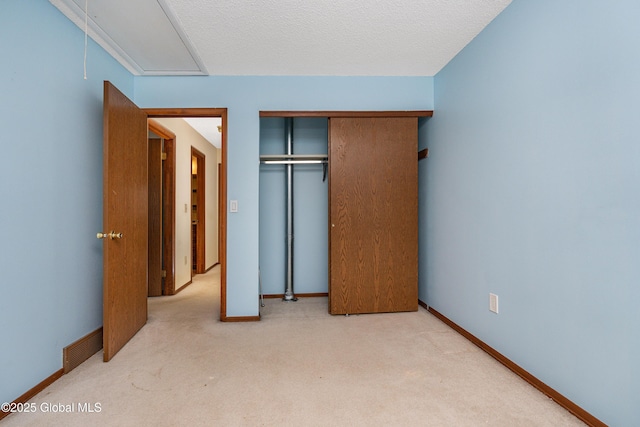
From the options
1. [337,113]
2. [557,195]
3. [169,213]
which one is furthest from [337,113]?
[169,213]

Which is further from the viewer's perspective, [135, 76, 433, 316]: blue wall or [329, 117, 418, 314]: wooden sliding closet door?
[329, 117, 418, 314]: wooden sliding closet door

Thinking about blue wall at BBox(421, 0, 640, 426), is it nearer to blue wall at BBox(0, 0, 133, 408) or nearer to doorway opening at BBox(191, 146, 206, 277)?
blue wall at BBox(0, 0, 133, 408)

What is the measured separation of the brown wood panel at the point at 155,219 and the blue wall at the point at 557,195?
3432 mm

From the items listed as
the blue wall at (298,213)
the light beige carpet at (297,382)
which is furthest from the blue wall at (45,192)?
the blue wall at (298,213)

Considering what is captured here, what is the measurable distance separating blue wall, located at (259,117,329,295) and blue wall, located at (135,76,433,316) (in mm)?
714

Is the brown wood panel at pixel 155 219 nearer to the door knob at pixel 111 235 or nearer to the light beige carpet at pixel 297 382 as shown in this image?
the light beige carpet at pixel 297 382

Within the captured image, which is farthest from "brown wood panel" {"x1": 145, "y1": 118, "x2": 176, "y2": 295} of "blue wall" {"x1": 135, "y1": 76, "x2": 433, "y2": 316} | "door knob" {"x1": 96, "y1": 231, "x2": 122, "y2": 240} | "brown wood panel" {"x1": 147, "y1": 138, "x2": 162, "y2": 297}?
"door knob" {"x1": 96, "y1": 231, "x2": 122, "y2": 240}

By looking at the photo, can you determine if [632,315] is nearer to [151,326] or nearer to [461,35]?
[461,35]

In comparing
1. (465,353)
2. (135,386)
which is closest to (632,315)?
(465,353)

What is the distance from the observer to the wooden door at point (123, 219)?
6.74ft

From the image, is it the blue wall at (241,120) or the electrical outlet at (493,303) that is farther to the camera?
the blue wall at (241,120)

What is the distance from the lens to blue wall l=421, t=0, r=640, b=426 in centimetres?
133

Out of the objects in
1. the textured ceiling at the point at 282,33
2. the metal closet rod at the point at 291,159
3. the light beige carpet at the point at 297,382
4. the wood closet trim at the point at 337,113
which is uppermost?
the textured ceiling at the point at 282,33

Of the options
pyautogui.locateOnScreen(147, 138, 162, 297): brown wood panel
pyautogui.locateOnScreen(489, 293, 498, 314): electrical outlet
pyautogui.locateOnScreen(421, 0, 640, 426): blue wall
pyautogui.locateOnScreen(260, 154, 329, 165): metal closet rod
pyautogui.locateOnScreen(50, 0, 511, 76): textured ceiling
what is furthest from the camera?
pyautogui.locateOnScreen(147, 138, 162, 297): brown wood panel
